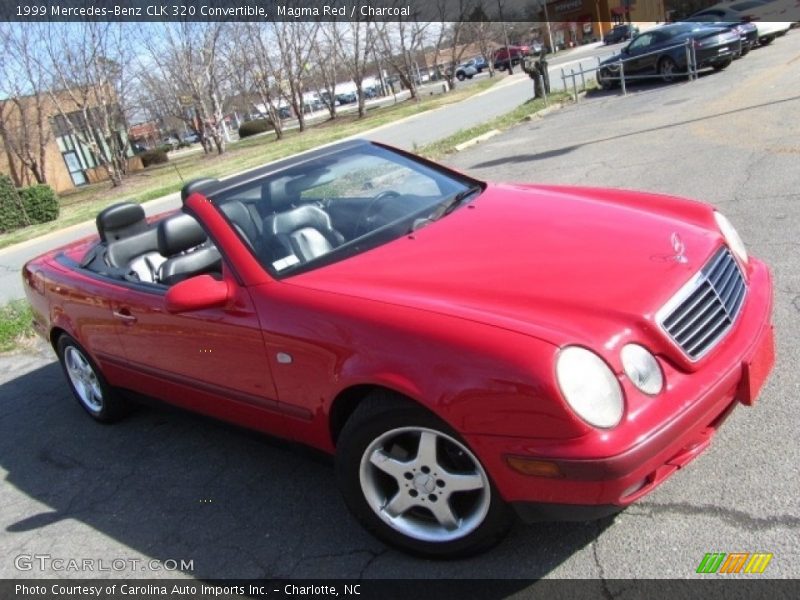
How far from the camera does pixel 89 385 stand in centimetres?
464

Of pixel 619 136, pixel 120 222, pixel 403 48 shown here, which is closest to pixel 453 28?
pixel 403 48

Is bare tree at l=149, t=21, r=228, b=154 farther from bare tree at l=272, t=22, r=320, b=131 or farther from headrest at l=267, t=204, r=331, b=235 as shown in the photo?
headrest at l=267, t=204, r=331, b=235

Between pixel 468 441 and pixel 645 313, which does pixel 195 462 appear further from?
pixel 645 313

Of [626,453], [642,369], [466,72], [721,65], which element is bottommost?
[466,72]

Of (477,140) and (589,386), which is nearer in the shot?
(589,386)

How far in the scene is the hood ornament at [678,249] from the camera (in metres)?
2.74

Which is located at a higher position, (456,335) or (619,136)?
(456,335)

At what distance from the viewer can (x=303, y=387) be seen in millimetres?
2855

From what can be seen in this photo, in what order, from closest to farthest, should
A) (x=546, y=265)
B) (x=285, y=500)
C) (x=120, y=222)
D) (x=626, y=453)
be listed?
(x=626, y=453) < (x=546, y=265) < (x=285, y=500) < (x=120, y=222)

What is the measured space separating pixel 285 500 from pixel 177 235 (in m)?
1.68

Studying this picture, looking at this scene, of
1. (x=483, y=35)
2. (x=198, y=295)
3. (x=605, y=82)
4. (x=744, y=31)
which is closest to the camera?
(x=198, y=295)

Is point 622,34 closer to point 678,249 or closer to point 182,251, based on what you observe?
point 182,251

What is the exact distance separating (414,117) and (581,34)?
50.0 metres

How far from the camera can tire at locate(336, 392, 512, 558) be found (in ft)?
8.16
